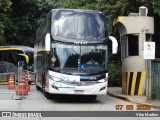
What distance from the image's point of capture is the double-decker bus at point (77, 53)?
17.9m

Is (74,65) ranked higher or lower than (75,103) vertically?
higher

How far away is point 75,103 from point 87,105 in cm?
92

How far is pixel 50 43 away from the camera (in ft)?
60.2

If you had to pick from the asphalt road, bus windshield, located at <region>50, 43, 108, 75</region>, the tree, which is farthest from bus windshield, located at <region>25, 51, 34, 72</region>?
bus windshield, located at <region>50, 43, 108, 75</region>

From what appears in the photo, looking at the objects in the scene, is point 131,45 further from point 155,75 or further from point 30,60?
point 30,60

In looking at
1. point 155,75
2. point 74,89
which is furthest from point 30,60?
point 74,89

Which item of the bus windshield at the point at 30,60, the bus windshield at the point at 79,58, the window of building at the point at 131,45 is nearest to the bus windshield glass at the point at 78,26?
the bus windshield at the point at 79,58

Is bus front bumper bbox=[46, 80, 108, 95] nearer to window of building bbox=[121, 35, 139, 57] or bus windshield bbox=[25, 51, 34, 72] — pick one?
window of building bbox=[121, 35, 139, 57]

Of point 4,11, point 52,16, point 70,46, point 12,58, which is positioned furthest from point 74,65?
point 4,11

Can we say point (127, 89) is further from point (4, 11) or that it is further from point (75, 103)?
point (4, 11)

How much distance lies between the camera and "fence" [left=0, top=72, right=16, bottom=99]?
2148 cm

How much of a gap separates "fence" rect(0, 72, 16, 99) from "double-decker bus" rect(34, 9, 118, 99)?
3413 mm

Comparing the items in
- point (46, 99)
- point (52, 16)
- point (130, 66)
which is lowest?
point (46, 99)

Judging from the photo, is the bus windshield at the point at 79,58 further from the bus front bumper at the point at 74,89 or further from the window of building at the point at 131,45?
the window of building at the point at 131,45
